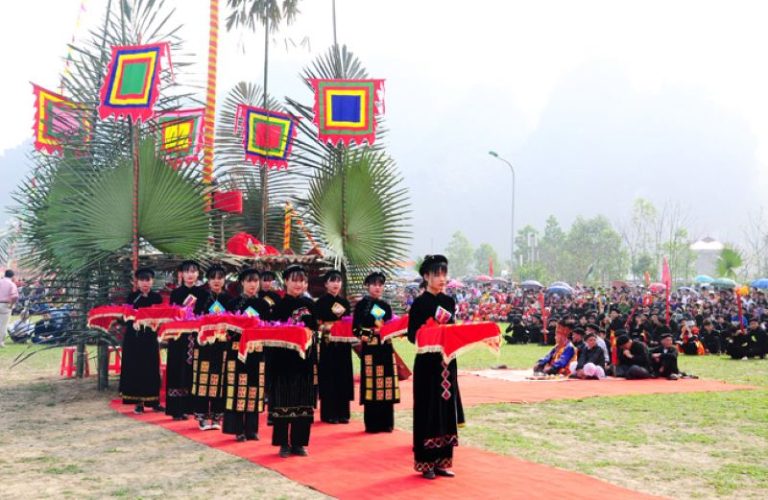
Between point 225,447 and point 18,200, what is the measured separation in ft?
17.9

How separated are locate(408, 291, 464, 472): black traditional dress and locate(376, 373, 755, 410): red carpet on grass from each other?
3398 millimetres

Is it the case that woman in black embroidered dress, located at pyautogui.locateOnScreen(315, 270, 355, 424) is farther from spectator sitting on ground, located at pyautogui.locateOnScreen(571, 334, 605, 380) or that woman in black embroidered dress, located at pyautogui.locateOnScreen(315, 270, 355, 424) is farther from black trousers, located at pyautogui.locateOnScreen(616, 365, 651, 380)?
black trousers, located at pyautogui.locateOnScreen(616, 365, 651, 380)

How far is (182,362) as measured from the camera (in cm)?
845

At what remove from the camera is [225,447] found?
22.4ft

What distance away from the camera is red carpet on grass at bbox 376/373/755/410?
393 inches

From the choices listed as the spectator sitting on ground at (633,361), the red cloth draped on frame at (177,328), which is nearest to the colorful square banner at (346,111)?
the red cloth draped on frame at (177,328)

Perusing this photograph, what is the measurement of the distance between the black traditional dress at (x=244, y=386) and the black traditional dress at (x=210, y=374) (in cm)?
25

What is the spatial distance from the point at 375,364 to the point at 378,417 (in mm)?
528

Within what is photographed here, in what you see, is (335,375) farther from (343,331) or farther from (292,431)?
(292,431)

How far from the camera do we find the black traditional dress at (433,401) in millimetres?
5625

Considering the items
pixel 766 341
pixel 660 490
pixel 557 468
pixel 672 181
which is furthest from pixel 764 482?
pixel 672 181

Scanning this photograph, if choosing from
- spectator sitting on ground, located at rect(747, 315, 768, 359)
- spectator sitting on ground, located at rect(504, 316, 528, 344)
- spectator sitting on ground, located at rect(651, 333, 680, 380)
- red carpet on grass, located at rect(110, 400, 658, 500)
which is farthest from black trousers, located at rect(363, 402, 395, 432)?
spectator sitting on ground, located at rect(504, 316, 528, 344)

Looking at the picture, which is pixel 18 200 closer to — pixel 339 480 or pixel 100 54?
pixel 100 54

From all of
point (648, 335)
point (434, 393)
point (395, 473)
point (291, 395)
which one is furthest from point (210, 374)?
point (648, 335)
